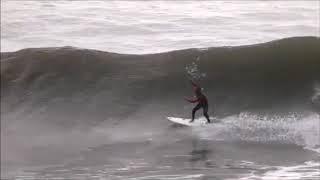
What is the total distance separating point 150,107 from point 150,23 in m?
8.65

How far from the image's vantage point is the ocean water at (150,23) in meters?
19.0

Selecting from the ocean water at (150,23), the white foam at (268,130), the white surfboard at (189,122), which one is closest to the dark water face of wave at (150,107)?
the white foam at (268,130)

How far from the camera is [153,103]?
14.0 meters

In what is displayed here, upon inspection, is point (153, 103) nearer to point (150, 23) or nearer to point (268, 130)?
point (268, 130)

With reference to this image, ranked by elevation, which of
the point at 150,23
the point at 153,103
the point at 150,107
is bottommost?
the point at 150,107

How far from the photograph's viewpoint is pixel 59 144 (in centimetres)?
1145

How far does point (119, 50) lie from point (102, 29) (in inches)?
127

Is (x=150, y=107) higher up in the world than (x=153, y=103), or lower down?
lower down

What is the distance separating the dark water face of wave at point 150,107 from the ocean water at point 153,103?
0.9 inches

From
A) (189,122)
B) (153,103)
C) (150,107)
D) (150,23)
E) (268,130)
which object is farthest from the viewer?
(150,23)

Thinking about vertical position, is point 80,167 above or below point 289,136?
below

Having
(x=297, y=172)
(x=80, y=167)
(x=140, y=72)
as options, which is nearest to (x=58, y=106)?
(x=140, y=72)

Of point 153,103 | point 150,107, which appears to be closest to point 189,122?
point 150,107

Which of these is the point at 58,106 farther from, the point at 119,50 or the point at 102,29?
the point at 102,29
